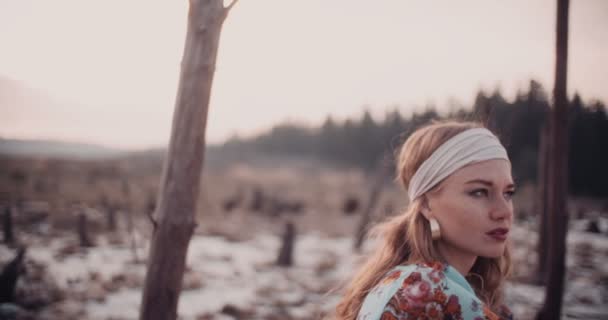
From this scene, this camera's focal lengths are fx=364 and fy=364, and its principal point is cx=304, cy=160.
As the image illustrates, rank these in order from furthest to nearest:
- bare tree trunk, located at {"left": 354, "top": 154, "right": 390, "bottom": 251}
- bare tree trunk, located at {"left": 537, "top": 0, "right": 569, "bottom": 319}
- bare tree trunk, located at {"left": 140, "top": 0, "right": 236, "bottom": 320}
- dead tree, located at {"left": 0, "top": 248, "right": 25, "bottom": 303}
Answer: bare tree trunk, located at {"left": 354, "top": 154, "right": 390, "bottom": 251}, dead tree, located at {"left": 0, "top": 248, "right": 25, "bottom": 303}, bare tree trunk, located at {"left": 537, "top": 0, "right": 569, "bottom": 319}, bare tree trunk, located at {"left": 140, "top": 0, "right": 236, "bottom": 320}

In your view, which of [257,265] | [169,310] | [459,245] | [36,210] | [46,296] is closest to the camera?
[459,245]

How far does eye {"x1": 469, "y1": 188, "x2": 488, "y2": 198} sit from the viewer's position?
152 cm

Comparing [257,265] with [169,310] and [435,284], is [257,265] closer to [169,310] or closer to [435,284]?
[169,310]

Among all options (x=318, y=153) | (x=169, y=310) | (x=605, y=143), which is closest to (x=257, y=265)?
(x=169, y=310)

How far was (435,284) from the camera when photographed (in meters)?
1.24

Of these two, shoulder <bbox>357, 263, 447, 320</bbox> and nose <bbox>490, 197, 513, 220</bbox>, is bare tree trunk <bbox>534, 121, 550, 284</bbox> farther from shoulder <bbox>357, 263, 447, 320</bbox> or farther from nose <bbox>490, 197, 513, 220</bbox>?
shoulder <bbox>357, 263, 447, 320</bbox>

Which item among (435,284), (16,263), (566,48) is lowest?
(16,263)

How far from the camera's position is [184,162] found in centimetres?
226

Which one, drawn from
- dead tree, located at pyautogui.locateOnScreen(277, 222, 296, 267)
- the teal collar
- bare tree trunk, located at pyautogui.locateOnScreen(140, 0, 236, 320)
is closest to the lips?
the teal collar

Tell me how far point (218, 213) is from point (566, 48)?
1461cm

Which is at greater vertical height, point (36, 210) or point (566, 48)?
point (566, 48)

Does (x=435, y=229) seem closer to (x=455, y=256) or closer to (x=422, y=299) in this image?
(x=455, y=256)

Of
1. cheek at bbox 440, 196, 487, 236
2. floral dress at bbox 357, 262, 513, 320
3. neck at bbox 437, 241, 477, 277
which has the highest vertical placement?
cheek at bbox 440, 196, 487, 236

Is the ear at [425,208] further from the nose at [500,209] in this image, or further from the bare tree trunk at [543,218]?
the bare tree trunk at [543,218]
